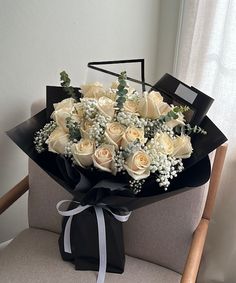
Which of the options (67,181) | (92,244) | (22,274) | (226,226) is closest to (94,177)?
(67,181)

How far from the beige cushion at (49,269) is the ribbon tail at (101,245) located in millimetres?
26

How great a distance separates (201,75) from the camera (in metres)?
1.19

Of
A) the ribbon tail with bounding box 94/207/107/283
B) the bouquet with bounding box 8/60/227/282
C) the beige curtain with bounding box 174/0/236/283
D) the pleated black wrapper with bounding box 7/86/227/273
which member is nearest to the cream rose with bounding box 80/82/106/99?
the bouquet with bounding box 8/60/227/282

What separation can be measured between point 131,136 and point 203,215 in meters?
0.51

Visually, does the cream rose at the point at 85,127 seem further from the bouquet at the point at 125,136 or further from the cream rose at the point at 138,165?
the cream rose at the point at 138,165

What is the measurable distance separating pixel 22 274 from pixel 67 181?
1.20 feet

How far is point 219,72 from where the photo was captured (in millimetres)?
1129

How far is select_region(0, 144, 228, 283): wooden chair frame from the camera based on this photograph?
2.94ft

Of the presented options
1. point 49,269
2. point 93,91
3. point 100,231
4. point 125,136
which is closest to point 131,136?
point 125,136

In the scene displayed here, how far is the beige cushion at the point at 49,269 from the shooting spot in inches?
37.9

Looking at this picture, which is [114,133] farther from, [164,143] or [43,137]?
[43,137]

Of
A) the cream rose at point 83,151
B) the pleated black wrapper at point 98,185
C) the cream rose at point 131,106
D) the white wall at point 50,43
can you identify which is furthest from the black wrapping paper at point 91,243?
the white wall at point 50,43

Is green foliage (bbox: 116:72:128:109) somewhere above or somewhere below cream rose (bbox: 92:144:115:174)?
above

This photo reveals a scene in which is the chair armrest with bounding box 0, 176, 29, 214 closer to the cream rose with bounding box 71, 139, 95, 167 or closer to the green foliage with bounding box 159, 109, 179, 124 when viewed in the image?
the cream rose with bounding box 71, 139, 95, 167
